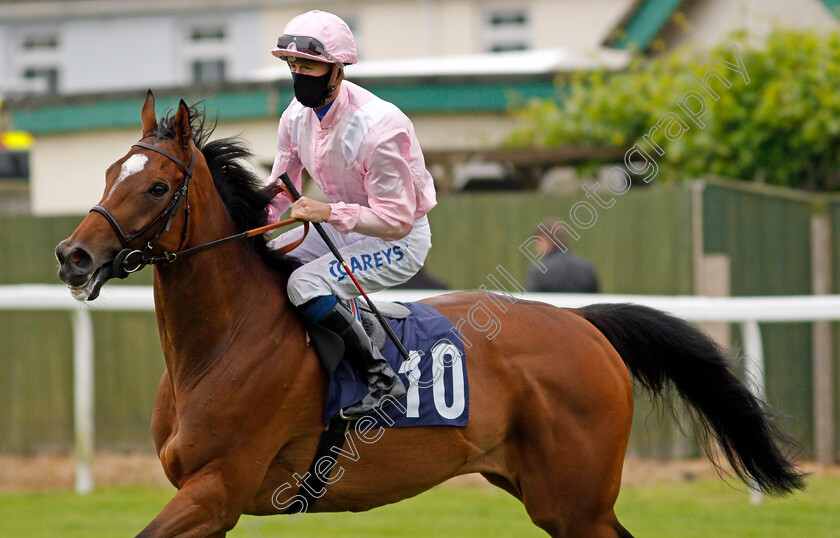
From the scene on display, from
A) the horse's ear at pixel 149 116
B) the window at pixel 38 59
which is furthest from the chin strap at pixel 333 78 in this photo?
the window at pixel 38 59

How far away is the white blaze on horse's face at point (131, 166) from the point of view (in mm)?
3256

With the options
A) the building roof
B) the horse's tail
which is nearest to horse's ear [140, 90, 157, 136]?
the horse's tail

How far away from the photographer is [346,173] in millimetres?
3650

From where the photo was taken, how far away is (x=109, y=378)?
26.4 feet

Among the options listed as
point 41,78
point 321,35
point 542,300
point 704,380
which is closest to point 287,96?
point 542,300

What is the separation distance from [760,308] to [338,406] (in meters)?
3.46

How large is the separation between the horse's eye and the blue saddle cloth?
0.87 meters

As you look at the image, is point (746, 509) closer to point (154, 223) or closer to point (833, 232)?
point (833, 232)

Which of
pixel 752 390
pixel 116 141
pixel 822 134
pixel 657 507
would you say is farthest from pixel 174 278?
pixel 116 141

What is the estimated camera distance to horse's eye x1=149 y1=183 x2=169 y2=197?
129 inches

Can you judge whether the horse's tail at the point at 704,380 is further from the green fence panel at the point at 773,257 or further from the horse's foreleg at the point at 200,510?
the green fence panel at the point at 773,257

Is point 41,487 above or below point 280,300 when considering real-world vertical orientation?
below

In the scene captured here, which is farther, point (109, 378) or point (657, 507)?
point (109, 378)

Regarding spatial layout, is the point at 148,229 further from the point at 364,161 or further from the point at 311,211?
the point at 364,161
